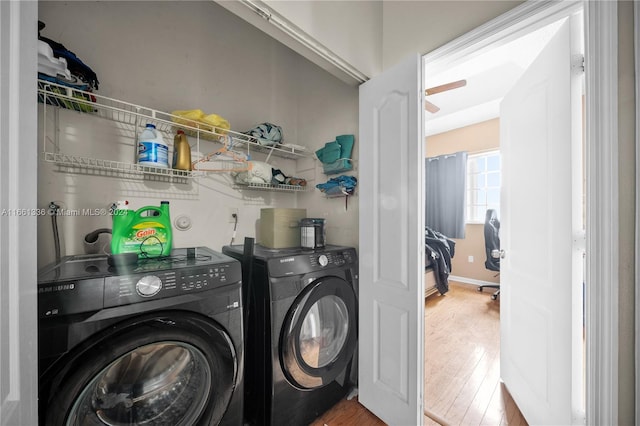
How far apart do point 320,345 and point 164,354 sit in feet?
2.63

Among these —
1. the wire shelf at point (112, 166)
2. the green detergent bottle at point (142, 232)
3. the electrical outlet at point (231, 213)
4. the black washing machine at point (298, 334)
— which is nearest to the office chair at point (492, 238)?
the black washing machine at point (298, 334)

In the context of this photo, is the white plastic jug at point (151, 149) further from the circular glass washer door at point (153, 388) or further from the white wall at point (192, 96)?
the circular glass washer door at point (153, 388)

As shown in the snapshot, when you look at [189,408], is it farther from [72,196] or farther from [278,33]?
[278,33]

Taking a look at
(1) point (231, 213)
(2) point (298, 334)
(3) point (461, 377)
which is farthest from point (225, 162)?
(3) point (461, 377)

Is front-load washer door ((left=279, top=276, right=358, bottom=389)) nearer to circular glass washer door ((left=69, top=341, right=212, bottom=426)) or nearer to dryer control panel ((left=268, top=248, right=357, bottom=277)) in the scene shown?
dryer control panel ((left=268, top=248, right=357, bottom=277))

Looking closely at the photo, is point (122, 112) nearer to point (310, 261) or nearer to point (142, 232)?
point (142, 232)

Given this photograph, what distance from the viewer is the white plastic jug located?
3.79 ft

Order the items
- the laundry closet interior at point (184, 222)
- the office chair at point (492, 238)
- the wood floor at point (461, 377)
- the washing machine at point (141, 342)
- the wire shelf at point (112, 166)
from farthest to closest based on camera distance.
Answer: the office chair at point (492, 238), the wood floor at point (461, 377), the wire shelf at point (112, 166), the laundry closet interior at point (184, 222), the washing machine at point (141, 342)

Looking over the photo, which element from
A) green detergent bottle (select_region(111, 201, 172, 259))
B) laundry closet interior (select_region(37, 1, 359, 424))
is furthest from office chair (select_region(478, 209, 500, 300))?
green detergent bottle (select_region(111, 201, 172, 259))

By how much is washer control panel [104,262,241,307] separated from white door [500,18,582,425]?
1.49 meters

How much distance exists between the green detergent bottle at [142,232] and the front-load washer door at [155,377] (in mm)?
408

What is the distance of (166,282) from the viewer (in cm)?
87

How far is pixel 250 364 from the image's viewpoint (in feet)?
4.20

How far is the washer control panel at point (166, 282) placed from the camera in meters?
0.77
